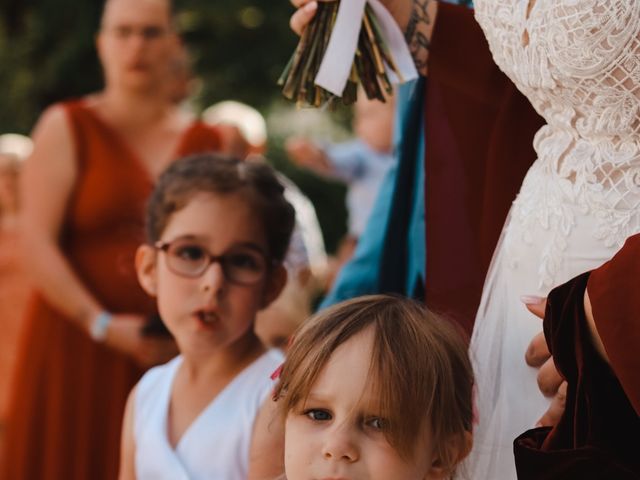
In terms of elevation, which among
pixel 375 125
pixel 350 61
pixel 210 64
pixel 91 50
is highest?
Answer: pixel 350 61

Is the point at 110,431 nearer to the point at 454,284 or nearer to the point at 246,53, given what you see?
the point at 454,284

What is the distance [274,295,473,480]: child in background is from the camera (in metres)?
2.02

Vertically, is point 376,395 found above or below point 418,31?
below

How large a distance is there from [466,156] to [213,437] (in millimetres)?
862

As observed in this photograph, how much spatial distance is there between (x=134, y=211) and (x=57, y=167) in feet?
1.08

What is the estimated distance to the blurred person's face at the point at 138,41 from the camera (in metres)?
4.37

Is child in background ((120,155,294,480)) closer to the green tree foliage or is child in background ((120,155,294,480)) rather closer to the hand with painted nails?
the hand with painted nails

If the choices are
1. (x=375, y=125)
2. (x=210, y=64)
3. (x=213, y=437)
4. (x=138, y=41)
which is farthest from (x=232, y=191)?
(x=210, y=64)

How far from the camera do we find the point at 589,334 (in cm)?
192

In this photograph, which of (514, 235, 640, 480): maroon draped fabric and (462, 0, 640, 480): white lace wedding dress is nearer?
(514, 235, 640, 480): maroon draped fabric

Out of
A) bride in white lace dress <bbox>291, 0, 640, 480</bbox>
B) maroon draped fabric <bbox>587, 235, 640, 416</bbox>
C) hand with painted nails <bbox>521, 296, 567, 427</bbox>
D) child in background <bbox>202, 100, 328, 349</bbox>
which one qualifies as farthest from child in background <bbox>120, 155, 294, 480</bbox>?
maroon draped fabric <bbox>587, 235, 640, 416</bbox>

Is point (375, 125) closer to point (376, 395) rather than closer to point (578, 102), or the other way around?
point (578, 102)

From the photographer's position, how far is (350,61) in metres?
2.57

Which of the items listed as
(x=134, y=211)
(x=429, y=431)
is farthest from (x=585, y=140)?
(x=134, y=211)
